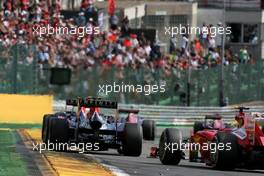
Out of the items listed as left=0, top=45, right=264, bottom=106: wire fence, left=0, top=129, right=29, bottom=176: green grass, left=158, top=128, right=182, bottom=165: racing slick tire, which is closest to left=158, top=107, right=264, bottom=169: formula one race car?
left=158, top=128, right=182, bottom=165: racing slick tire

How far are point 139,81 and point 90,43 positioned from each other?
3.59 meters

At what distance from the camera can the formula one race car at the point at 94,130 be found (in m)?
18.9

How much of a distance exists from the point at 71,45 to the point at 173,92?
7.12 m

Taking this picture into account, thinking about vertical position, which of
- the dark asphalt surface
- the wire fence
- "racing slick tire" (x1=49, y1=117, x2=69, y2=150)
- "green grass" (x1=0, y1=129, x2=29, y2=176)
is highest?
the wire fence

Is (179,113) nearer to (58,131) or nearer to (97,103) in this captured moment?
(97,103)

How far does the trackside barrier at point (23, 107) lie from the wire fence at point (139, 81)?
0.58 metres

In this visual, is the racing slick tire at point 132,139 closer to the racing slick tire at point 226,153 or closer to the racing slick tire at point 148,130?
the racing slick tire at point 226,153

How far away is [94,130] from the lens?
63.8 feet

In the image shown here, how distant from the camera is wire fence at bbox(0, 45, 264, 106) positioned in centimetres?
3027

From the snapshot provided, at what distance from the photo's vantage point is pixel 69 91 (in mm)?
30578

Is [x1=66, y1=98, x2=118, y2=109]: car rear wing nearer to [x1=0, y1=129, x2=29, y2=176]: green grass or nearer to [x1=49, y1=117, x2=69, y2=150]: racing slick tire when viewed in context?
[x1=49, y1=117, x2=69, y2=150]: racing slick tire

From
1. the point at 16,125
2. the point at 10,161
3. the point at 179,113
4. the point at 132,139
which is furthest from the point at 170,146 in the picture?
the point at 179,113

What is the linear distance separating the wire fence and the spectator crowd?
0.80 ft

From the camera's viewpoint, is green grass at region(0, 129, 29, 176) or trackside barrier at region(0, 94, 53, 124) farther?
trackside barrier at region(0, 94, 53, 124)
